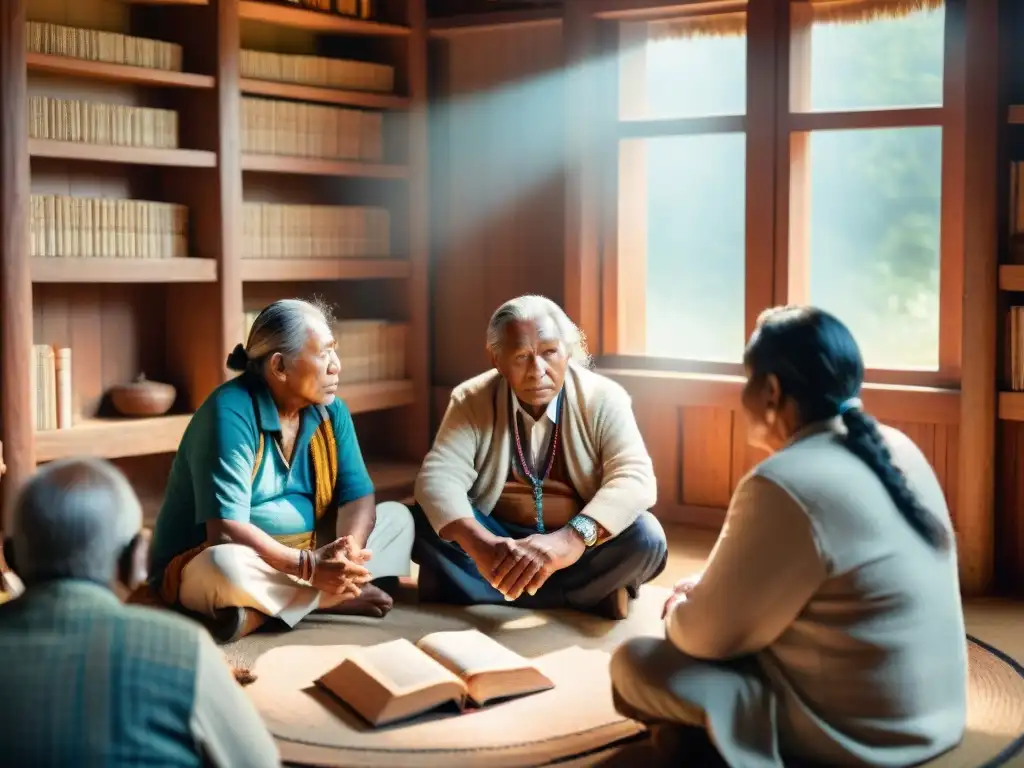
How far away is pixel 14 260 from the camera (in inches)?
168

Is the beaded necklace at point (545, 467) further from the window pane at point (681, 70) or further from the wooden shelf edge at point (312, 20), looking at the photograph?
the wooden shelf edge at point (312, 20)

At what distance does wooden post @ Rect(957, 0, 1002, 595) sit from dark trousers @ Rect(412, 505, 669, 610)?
4.00 feet

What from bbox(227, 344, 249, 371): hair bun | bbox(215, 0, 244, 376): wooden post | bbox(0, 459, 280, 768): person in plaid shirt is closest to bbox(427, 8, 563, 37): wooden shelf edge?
bbox(215, 0, 244, 376): wooden post

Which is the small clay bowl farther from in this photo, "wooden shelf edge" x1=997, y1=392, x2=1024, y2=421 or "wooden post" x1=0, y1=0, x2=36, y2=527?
"wooden shelf edge" x1=997, y1=392, x2=1024, y2=421

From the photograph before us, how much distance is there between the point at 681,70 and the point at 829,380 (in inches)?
116

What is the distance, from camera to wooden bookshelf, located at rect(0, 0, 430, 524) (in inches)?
170

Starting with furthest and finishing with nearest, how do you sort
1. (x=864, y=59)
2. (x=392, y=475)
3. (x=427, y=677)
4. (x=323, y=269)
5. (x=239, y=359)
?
1. (x=392, y=475)
2. (x=323, y=269)
3. (x=864, y=59)
4. (x=239, y=359)
5. (x=427, y=677)

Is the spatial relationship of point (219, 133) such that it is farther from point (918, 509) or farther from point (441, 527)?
point (918, 509)

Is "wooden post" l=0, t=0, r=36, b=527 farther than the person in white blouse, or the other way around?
"wooden post" l=0, t=0, r=36, b=527

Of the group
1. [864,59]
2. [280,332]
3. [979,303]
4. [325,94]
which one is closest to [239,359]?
[280,332]

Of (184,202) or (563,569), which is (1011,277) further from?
(184,202)

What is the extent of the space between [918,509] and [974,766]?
25.0 inches

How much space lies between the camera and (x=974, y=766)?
2729 millimetres

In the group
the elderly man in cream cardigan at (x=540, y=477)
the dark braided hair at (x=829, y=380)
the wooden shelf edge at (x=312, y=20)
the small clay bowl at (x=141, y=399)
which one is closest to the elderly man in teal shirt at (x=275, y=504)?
the elderly man in cream cardigan at (x=540, y=477)
